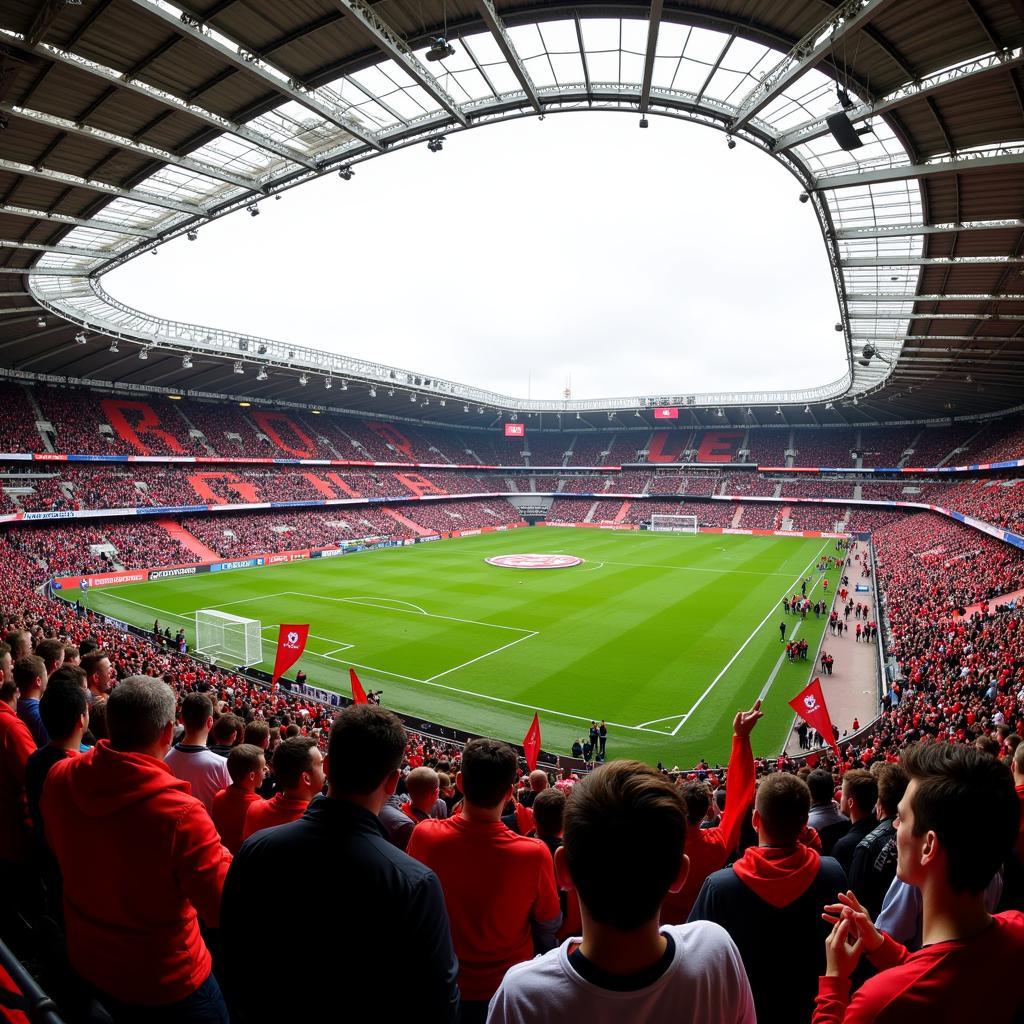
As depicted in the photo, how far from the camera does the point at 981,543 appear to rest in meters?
37.8

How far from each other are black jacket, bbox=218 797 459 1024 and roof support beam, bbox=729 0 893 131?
14728 mm

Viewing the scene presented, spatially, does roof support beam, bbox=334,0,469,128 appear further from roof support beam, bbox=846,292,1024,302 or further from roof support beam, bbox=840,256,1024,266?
roof support beam, bbox=846,292,1024,302

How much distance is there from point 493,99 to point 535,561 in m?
38.8

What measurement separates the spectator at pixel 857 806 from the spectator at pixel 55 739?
5.43 m

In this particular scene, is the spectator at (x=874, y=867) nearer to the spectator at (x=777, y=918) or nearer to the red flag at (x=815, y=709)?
the spectator at (x=777, y=918)

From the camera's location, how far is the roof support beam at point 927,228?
18.9m

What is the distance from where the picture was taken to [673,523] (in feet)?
249

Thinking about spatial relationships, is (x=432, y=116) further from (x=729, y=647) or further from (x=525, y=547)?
(x=525, y=547)

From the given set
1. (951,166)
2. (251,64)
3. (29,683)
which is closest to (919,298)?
(951,166)

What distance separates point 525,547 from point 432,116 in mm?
46156

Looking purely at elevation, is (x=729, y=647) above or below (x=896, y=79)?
below

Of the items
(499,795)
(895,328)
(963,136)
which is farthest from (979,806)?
(895,328)

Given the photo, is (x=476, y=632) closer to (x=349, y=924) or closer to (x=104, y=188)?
(x=104, y=188)

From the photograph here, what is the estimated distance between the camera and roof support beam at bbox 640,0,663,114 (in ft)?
36.4
